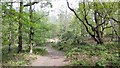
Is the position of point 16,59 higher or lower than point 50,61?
higher

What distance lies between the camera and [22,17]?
9.61 m

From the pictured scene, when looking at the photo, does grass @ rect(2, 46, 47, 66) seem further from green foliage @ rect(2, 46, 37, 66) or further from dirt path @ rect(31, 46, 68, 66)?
dirt path @ rect(31, 46, 68, 66)

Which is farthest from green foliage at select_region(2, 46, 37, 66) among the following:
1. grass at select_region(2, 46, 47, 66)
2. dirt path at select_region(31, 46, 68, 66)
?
dirt path at select_region(31, 46, 68, 66)

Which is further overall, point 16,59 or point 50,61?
point 50,61

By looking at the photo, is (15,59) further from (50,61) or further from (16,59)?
(50,61)

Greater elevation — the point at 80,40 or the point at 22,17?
the point at 22,17

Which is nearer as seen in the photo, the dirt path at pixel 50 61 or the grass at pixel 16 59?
the grass at pixel 16 59

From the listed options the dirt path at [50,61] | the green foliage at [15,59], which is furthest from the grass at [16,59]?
the dirt path at [50,61]

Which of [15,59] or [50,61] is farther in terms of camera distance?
[50,61]

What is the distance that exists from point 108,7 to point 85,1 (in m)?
2.73

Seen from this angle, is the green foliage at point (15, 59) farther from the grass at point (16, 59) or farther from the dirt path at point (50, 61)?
the dirt path at point (50, 61)

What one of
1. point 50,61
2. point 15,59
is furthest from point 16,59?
point 50,61

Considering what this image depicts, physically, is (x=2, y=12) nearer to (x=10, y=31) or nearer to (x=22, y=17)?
(x=22, y=17)

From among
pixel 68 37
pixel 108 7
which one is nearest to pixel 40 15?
pixel 108 7
